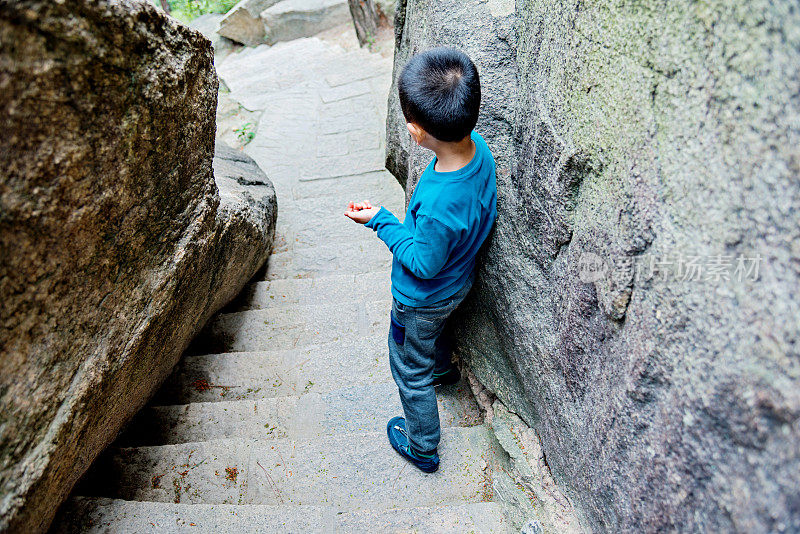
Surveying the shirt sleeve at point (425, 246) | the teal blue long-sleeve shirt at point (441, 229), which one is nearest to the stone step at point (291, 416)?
the teal blue long-sleeve shirt at point (441, 229)

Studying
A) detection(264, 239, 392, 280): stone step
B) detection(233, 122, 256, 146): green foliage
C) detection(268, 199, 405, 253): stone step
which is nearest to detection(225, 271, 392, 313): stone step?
detection(264, 239, 392, 280): stone step

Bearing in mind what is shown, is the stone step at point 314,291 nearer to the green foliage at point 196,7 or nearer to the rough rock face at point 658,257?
the rough rock face at point 658,257

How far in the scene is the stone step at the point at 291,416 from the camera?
241 cm

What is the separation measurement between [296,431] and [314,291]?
A: 47.1 inches

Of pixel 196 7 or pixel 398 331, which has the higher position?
pixel 398 331

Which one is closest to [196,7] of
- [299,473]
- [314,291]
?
[314,291]

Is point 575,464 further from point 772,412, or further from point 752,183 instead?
point 752,183

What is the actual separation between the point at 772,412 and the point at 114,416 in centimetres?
195

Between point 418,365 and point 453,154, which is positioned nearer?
point 453,154

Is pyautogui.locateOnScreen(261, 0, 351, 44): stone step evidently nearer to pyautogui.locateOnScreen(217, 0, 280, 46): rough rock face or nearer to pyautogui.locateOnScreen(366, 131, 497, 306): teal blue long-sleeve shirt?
pyautogui.locateOnScreen(217, 0, 280, 46): rough rock face

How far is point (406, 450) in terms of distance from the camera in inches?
83.3

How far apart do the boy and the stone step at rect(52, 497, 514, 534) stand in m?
0.31

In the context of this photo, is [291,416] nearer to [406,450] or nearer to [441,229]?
[406,450]

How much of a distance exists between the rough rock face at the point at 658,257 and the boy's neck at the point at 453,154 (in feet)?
0.72
